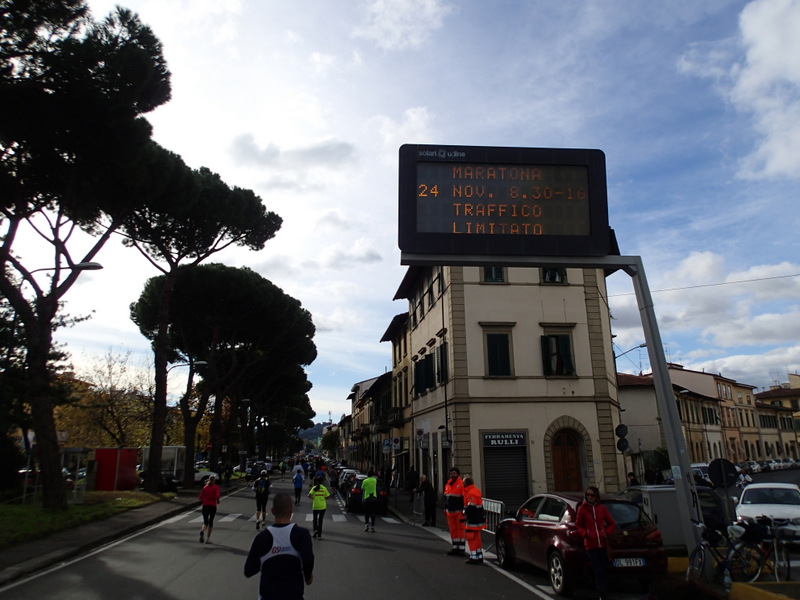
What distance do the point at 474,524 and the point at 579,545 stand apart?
304 centimetres

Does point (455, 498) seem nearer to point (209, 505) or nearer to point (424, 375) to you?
point (209, 505)

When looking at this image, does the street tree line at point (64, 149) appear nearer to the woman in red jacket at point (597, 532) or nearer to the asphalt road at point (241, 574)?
the asphalt road at point (241, 574)

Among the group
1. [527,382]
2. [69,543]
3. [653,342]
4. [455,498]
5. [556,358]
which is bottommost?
[69,543]

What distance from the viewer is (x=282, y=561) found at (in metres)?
4.71

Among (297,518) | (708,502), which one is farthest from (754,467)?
(708,502)

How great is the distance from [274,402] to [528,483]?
47061 millimetres

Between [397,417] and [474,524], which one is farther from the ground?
[397,417]

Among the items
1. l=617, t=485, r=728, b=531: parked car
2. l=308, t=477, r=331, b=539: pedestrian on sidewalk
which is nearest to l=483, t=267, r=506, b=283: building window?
l=308, t=477, r=331, b=539: pedestrian on sidewalk

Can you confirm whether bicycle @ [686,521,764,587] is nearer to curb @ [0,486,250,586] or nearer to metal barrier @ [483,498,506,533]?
metal barrier @ [483,498,506,533]

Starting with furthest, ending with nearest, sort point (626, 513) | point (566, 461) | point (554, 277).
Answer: point (554, 277) < point (566, 461) < point (626, 513)

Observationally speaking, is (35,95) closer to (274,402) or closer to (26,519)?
(26,519)

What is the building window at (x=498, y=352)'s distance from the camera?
24516 millimetres

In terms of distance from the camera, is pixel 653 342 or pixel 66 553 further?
pixel 66 553

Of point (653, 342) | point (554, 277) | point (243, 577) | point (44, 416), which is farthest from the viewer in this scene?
point (554, 277)
